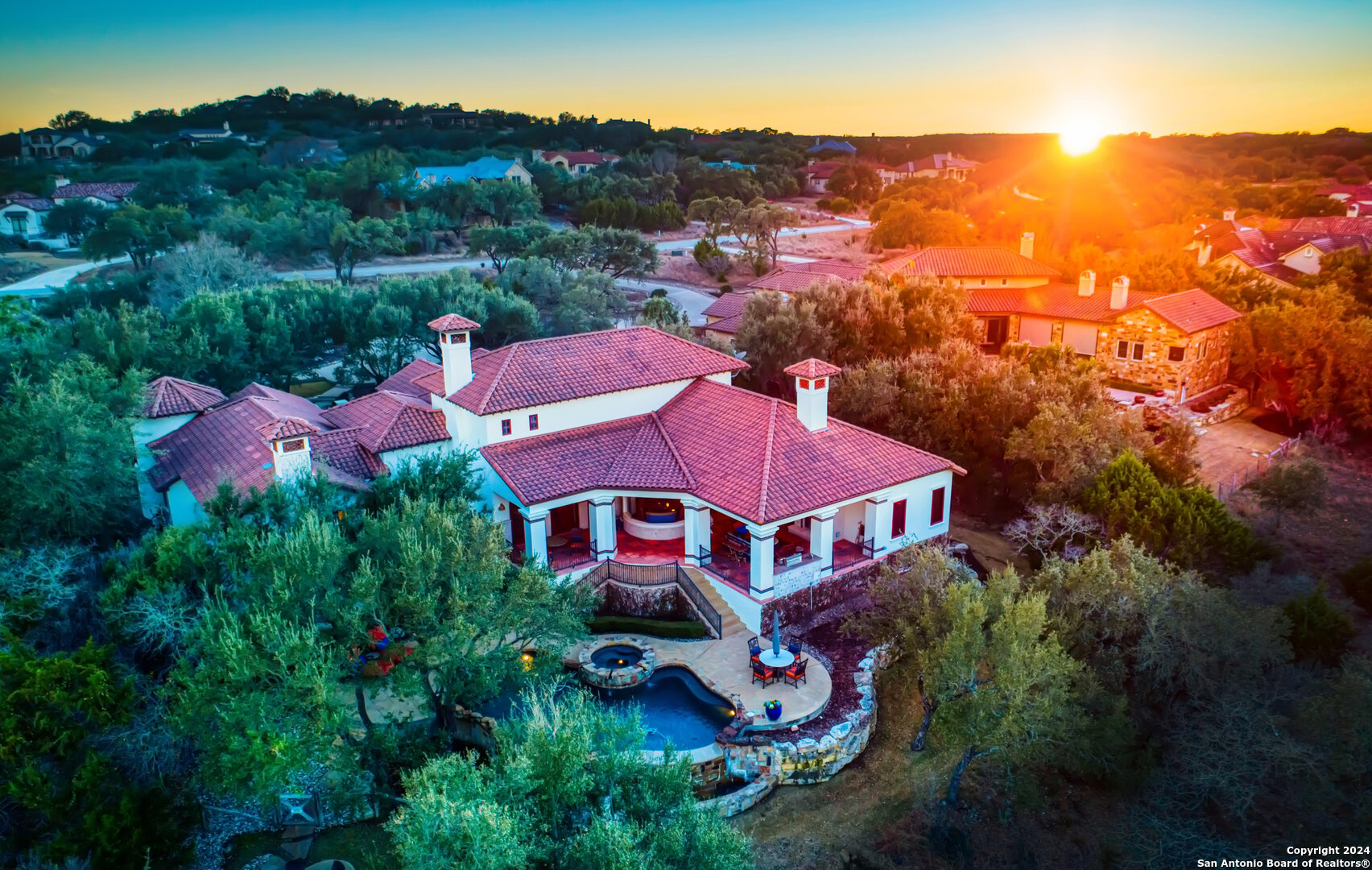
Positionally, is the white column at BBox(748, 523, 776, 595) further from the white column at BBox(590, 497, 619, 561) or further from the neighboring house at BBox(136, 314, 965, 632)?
the white column at BBox(590, 497, 619, 561)

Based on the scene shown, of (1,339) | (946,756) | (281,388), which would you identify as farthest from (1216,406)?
(1,339)

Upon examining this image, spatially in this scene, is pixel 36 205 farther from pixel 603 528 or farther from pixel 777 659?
pixel 777 659

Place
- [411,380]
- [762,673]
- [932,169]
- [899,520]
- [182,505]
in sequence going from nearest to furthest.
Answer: [762,673] < [899,520] < [182,505] < [411,380] < [932,169]

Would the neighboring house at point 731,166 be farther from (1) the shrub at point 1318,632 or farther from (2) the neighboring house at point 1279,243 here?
(1) the shrub at point 1318,632

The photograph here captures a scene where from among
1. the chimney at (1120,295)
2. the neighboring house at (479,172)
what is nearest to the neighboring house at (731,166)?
the neighboring house at (479,172)

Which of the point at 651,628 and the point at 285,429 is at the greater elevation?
the point at 285,429

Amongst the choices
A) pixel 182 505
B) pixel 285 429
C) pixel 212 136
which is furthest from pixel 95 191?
pixel 285 429

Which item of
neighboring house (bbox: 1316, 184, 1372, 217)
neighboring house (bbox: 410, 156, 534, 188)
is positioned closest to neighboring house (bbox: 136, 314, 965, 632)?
neighboring house (bbox: 1316, 184, 1372, 217)
